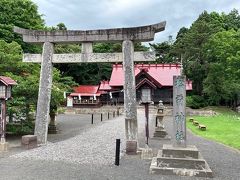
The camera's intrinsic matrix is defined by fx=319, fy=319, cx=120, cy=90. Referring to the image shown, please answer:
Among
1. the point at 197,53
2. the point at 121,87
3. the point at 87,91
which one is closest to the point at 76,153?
the point at 121,87

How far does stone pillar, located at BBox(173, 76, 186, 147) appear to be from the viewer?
1007 cm

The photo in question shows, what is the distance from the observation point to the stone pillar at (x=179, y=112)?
33.0 feet

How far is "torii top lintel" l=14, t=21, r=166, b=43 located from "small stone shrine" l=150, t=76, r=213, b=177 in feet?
11.0

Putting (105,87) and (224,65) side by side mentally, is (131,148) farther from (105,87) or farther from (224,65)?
(105,87)

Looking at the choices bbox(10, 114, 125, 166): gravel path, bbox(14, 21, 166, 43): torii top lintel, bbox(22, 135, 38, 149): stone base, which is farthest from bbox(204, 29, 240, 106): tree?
bbox(22, 135, 38, 149): stone base

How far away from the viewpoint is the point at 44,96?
548 inches

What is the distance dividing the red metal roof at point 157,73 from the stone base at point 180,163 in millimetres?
33271

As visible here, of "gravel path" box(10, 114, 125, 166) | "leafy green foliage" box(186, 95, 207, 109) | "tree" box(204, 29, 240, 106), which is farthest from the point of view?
"leafy green foliage" box(186, 95, 207, 109)

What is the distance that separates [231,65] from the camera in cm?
3775

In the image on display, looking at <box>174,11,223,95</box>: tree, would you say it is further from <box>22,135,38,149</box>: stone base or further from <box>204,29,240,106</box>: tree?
<box>22,135,38,149</box>: stone base

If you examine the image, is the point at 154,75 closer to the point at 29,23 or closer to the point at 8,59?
the point at 29,23

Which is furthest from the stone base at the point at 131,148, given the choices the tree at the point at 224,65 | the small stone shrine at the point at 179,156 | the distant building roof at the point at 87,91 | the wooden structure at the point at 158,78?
the distant building roof at the point at 87,91

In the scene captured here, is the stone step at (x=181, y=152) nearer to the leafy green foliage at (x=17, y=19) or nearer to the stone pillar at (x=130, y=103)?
the stone pillar at (x=130, y=103)

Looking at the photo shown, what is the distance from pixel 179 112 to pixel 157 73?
35283 millimetres
